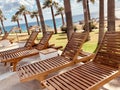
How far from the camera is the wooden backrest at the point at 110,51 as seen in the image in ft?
13.3

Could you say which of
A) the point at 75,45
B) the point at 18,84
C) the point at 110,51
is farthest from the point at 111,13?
the point at 18,84

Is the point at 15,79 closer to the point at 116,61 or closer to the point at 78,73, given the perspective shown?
the point at 78,73

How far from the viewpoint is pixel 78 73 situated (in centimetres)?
400

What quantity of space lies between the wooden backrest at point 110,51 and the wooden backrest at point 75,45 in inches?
26.4

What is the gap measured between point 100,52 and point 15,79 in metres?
2.48

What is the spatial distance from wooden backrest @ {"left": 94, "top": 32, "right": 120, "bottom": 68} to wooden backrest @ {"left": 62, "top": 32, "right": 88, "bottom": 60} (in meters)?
0.67

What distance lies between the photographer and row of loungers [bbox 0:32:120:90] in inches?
137

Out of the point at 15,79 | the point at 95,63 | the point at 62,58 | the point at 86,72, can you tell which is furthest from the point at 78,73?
Answer: the point at 15,79

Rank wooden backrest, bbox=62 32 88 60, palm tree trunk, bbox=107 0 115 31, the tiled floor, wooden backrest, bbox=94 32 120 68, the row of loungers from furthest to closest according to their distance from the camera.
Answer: palm tree trunk, bbox=107 0 115 31, wooden backrest, bbox=62 32 88 60, wooden backrest, bbox=94 32 120 68, the tiled floor, the row of loungers

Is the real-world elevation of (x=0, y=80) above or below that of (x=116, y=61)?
below

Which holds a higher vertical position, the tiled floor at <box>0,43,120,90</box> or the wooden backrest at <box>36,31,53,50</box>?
the wooden backrest at <box>36,31,53,50</box>

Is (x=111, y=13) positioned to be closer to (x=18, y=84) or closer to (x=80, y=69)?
(x=80, y=69)

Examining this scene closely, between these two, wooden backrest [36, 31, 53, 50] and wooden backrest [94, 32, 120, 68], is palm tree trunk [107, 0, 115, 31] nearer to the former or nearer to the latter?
wooden backrest [36, 31, 53, 50]

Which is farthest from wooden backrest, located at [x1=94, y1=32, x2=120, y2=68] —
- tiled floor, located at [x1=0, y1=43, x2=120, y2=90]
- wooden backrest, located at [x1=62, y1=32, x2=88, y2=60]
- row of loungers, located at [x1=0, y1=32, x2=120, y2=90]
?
wooden backrest, located at [x1=62, y1=32, x2=88, y2=60]
